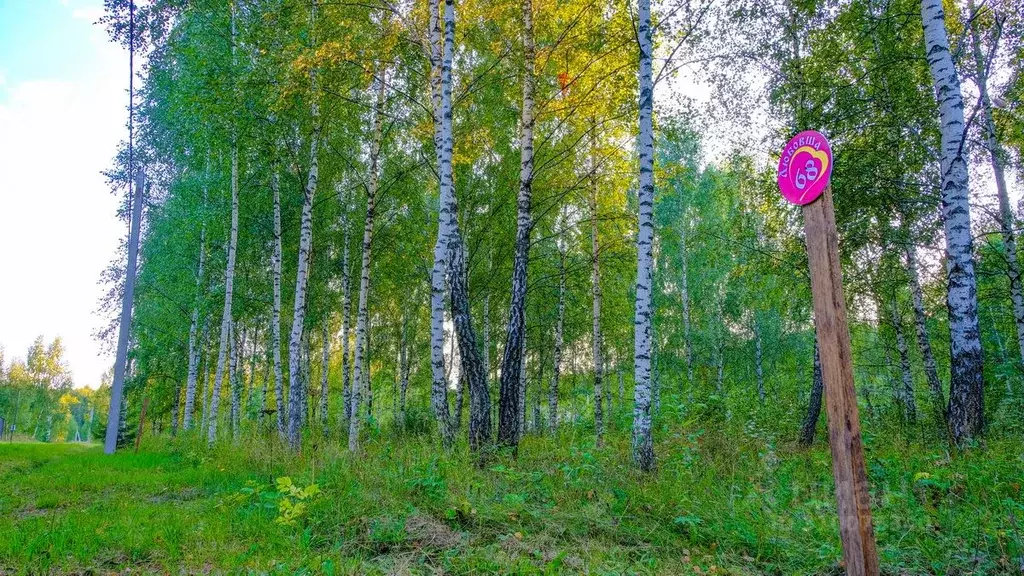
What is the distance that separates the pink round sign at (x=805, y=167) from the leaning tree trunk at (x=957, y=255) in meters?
4.70

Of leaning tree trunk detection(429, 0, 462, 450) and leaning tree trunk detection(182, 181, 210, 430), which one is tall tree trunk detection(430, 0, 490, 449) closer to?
leaning tree trunk detection(429, 0, 462, 450)

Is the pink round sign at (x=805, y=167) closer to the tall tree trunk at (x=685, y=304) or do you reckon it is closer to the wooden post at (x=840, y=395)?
the wooden post at (x=840, y=395)

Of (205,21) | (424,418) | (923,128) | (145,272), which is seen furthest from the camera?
(145,272)

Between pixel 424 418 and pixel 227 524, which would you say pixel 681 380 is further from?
pixel 227 524

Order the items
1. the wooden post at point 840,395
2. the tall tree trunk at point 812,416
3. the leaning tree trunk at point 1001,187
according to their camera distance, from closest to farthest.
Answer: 1. the wooden post at point 840,395
2. the leaning tree trunk at point 1001,187
3. the tall tree trunk at point 812,416

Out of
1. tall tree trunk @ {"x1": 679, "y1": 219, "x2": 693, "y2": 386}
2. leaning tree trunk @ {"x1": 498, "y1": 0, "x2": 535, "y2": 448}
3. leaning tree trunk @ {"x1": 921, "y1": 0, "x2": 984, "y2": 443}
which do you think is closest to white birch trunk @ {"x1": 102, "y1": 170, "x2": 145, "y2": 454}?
leaning tree trunk @ {"x1": 498, "y1": 0, "x2": 535, "y2": 448}

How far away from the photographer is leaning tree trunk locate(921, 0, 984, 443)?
18.3ft

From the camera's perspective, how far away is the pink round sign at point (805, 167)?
2.51 meters

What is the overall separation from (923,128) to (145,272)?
25.4m

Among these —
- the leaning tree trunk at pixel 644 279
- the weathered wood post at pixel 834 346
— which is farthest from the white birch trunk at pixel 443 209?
the weathered wood post at pixel 834 346

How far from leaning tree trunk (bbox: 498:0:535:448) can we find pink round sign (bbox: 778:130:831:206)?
5370 mm

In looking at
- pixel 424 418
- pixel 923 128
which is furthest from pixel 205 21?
pixel 923 128

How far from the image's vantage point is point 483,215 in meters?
14.9

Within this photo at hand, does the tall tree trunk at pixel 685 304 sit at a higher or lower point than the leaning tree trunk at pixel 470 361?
higher
